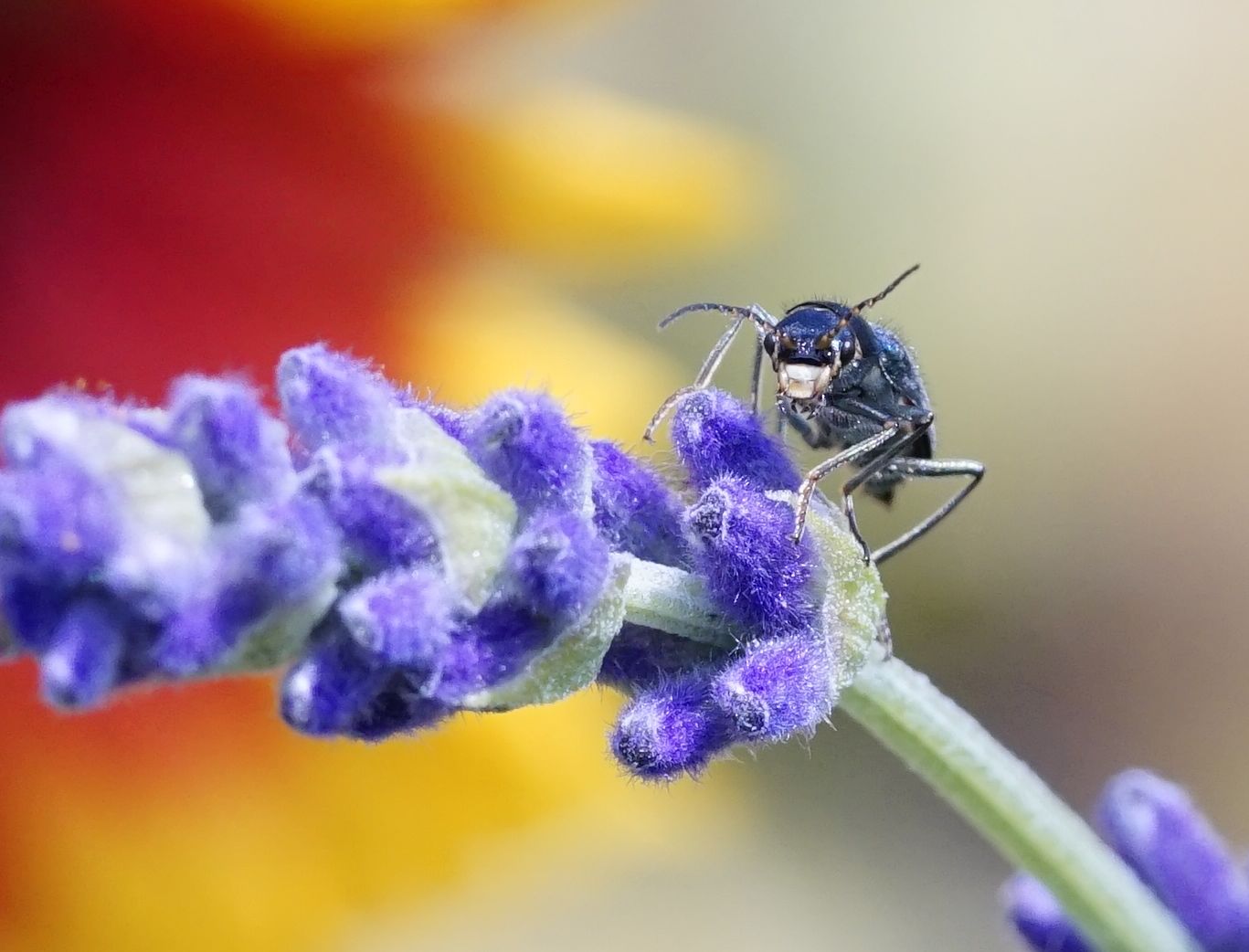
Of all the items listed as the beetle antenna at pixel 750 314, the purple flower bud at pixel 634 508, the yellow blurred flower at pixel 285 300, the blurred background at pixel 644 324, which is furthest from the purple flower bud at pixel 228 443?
the yellow blurred flower at pixel 285 300

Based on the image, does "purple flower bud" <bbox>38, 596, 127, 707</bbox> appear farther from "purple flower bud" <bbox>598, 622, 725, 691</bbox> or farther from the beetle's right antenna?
the beetle's right antenna

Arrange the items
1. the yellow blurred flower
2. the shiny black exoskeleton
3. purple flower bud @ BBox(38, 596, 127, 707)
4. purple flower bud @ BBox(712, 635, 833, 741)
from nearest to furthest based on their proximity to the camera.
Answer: purple flower bud @ BBox(38, 596, 127, 707), purple flower bud @ BBox(712, 635, 833, 741), the shiny black exoskeleton, the yellow blurred flower

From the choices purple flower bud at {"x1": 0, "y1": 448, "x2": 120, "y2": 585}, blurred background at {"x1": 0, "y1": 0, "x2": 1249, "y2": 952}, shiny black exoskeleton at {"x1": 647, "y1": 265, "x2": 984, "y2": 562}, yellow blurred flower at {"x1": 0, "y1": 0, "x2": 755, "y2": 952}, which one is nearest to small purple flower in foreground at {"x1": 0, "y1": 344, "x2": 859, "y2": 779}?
purple flower bud at {"x1": 0, "y1": 448, "x2": 120, "y2": 585}

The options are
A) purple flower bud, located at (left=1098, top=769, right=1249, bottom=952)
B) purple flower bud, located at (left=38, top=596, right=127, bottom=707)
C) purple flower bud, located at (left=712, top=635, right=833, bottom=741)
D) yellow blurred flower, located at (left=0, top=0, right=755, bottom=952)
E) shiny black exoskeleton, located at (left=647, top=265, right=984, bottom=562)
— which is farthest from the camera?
yellow blurred flower, located at (left=0, top=0, right=755, bottom=952)

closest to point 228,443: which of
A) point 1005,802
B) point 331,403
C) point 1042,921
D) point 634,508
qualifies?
point 331,403

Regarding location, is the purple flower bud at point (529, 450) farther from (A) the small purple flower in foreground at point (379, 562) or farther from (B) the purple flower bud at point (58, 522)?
(B) the purple flower bud at point (58, 522)

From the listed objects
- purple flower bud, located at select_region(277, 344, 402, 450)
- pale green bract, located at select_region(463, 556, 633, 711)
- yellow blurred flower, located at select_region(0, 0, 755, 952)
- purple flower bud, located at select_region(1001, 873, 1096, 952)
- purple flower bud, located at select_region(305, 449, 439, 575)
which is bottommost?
yellow blurred flower, located at select_region(0, 0, 755, 952)

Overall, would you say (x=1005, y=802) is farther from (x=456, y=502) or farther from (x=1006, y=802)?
(x=456, y=502)
